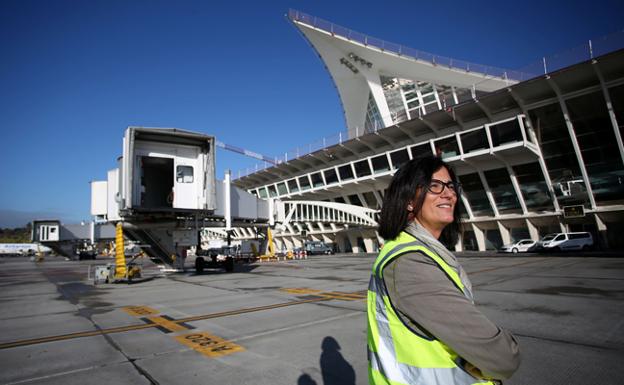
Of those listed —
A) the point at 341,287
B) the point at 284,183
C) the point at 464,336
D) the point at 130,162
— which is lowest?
the point at 341,287

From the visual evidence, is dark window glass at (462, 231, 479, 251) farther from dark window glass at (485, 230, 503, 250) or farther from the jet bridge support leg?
the jet bridge support leg

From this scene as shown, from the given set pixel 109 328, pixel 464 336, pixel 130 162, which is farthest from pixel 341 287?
pixel 464 336

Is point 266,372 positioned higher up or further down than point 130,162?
further down

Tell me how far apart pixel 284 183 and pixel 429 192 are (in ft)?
182

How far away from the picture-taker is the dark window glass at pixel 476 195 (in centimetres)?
3694

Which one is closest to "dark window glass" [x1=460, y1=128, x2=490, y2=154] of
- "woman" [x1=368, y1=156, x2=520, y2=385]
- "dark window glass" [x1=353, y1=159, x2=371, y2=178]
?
"dark window glass" [x1=353, y1=159, x2=371, y2=178]

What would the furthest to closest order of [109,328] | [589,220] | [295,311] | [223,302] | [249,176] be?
1. [249,176]
2. [589,220]
3. [223,302]
4. [295,311]
5. [109,328]

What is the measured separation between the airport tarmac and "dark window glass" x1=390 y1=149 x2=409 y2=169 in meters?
29.6

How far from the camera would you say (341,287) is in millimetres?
12734

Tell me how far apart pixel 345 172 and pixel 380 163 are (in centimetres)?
575

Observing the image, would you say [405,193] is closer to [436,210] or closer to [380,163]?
[436,210]

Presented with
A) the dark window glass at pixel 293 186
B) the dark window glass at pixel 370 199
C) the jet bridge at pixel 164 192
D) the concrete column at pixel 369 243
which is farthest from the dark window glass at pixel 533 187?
the dark window glass at pixel 293 186

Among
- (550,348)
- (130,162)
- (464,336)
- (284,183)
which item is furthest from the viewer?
(284,183)

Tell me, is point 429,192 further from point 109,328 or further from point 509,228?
point 509,228
